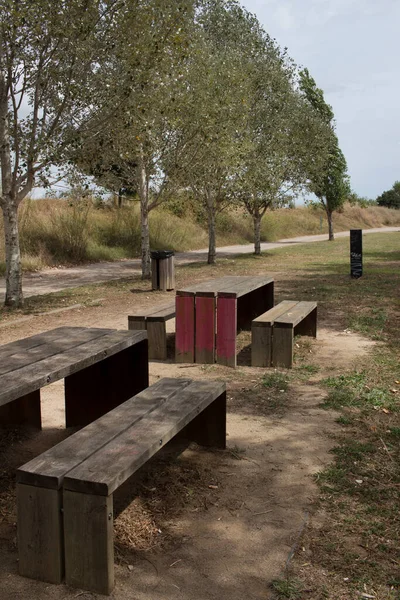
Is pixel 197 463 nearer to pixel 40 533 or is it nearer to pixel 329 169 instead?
pixel 40 533

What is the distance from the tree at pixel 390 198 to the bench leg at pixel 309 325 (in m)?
74.7

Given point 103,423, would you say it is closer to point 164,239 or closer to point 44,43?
point 44,43

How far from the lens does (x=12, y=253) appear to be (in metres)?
10.3

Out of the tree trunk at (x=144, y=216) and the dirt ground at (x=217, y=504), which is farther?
the tree trunk at (x=144, y=216)

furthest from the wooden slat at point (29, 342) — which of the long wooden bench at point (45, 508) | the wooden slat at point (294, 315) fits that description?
the wooden slat at point (294, 315)

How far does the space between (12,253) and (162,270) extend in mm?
3286

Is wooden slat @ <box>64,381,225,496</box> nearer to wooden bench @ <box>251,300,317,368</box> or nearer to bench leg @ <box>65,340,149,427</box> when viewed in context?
bench leg @ <box>65,340,149,427</box>

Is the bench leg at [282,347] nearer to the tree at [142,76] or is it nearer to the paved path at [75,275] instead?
the tree at [142,76]

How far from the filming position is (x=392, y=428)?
4.45 metres

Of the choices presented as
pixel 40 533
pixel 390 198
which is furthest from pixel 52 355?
pixel 390 198

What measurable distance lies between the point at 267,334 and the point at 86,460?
380cm

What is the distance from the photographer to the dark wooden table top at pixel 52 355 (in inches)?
131

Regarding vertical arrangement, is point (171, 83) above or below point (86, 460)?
above

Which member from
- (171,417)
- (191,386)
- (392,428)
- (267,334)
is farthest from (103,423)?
(267,334)
